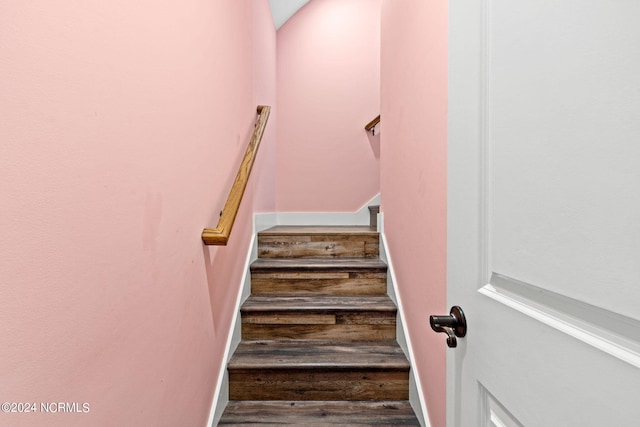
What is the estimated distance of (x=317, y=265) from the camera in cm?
213

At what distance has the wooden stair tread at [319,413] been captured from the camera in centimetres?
146

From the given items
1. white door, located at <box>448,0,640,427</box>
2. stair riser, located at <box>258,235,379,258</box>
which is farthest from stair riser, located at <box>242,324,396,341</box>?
white door, located at <box>448,0,640,427</box>

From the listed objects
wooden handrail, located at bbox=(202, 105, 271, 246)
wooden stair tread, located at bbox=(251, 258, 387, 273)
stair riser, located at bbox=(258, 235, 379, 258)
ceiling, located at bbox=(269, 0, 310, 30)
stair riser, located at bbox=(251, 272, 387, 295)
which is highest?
ceiling, located at bbox=(269, 0, 310, 30)

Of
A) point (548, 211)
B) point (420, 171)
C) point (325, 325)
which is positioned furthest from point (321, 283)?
point (548, 211)

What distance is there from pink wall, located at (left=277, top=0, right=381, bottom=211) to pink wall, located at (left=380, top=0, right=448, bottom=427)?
1399mm

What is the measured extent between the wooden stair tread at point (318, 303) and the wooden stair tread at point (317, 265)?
166 millimetres

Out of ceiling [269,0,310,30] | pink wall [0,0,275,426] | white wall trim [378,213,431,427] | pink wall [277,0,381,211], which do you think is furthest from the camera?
pink wall [277,0,381,211]

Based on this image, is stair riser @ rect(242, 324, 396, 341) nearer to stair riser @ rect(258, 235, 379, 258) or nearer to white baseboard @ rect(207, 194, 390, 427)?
white baseboard @ rect(207, 194, 390, 427)

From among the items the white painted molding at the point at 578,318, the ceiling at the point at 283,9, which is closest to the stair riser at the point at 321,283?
the white painted molding at the point at 578,318

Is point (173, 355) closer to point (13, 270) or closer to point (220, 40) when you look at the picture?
point (13, 270)

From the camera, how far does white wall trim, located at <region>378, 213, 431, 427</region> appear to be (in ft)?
4.74

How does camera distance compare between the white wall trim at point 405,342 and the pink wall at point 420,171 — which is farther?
the white wall trim at point 405,342

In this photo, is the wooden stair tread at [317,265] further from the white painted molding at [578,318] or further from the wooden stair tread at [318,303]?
the white painted molding at [578,318]

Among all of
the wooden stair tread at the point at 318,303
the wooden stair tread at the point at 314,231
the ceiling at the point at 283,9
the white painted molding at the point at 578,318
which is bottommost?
the wooden stair tread at the point at 318,303
